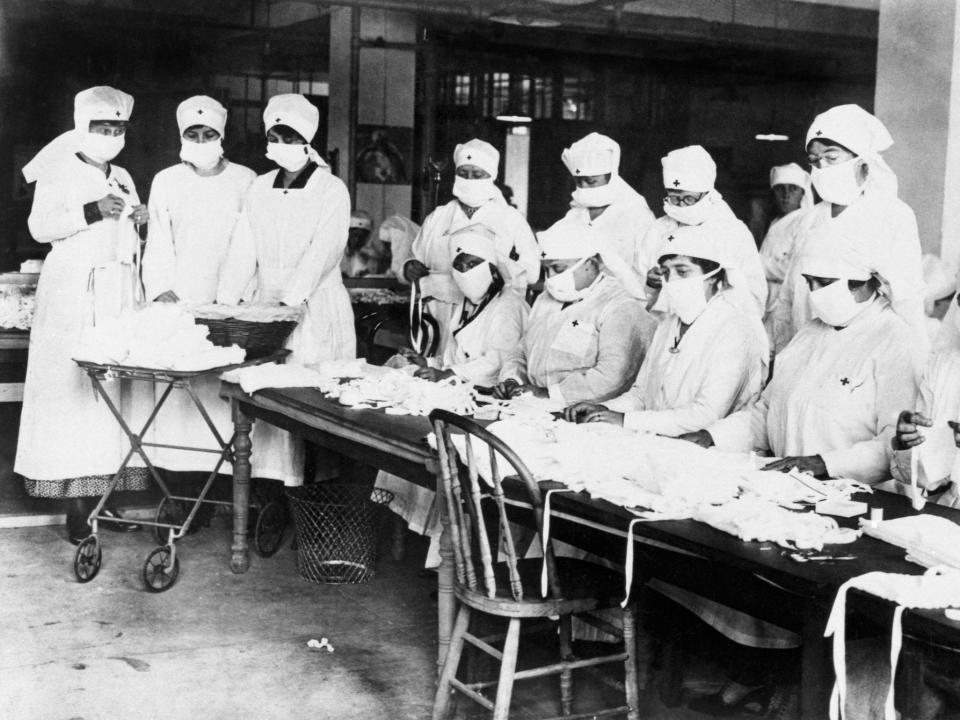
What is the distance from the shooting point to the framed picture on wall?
10414 millimetres

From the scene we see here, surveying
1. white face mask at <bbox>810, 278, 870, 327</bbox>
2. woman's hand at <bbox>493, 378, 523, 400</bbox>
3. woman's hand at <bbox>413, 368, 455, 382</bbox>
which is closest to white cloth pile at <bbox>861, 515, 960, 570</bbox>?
white face mask at <bbox>810, 278, 870, 327</bbox>

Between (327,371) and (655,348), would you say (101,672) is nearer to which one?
(327,371)

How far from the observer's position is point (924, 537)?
260 centimetres

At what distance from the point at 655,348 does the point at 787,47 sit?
686cm

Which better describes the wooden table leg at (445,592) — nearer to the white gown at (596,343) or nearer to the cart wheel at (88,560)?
the white gown at (596,343)

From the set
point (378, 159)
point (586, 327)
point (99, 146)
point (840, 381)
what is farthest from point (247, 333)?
point (378, 159)

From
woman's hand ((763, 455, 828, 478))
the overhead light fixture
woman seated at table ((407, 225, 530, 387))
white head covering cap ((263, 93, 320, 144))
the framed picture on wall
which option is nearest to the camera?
woman's hand ((763, 455, 828, 478))

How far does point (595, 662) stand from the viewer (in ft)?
11.6

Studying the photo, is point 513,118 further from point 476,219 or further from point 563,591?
point 563,591

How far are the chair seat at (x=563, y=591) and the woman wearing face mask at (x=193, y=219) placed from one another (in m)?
3.19

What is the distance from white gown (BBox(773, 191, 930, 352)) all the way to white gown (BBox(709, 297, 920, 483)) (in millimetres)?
88

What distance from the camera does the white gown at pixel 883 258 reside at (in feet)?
12.5

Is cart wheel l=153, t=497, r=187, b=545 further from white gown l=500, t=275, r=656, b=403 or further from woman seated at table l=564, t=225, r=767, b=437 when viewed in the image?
woman seated at table l=564, t=225, r=767, b=437

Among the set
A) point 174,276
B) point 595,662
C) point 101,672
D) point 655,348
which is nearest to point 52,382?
point 174,276
